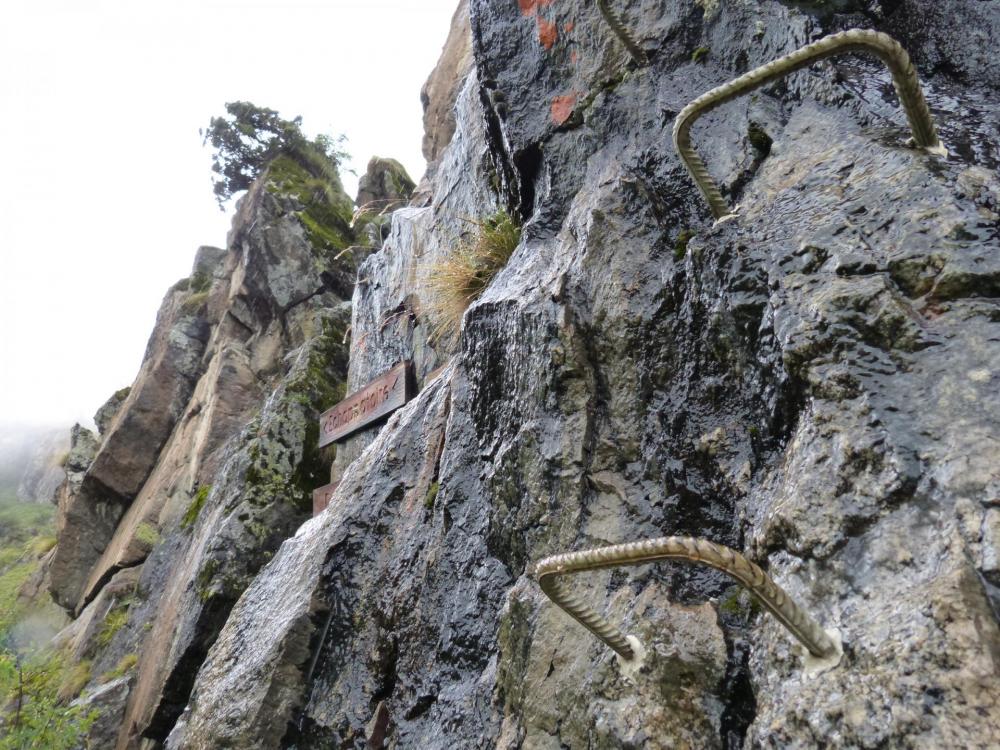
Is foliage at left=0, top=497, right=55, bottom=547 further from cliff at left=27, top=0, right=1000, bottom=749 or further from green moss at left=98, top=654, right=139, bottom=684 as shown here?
cliff at left=27, top=0, right=1000, bottom=749

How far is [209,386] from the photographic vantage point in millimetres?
10320

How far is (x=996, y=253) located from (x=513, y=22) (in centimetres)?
357

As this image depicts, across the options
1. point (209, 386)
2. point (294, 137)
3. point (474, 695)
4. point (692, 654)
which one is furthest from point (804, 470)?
point (294, 137)

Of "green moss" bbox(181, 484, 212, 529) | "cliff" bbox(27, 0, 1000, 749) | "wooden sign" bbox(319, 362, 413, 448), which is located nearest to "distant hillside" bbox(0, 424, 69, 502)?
"green moss" bbox(181, 484, 212, 529)

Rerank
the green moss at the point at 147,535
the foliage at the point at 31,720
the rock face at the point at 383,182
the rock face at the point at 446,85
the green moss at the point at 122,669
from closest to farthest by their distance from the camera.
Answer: the foliage at the point at 31,720, the green moss at the point at 122,669, the green moss at the point at 147,535, the rock face at the point at 446,85, the rock face at the point at 383,182

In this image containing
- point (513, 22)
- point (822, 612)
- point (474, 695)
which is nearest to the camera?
point (822, 612)

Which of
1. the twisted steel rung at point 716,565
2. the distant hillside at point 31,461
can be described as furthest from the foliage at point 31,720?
the distant hillside at point 31,461

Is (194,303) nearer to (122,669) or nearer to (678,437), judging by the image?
(122,669)

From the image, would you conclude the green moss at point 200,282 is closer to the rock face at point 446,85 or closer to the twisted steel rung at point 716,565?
the rock face at point 446,85

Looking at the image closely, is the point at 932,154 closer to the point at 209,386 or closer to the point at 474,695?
the point at 474,695

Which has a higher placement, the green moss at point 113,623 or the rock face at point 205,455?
the rock face at point 205,455

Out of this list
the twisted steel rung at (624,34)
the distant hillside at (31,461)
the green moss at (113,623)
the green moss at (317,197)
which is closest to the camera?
the twisted steel rung at (624,34)

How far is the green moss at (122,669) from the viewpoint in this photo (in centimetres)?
687

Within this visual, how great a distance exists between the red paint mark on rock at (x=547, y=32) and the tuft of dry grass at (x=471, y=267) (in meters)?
1.08
